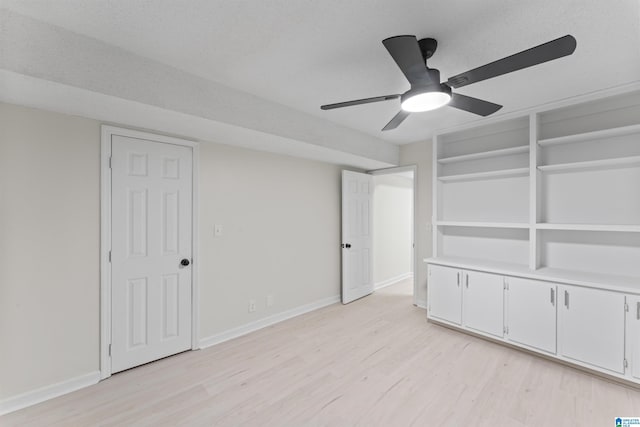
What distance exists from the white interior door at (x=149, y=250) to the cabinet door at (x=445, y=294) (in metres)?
2.81

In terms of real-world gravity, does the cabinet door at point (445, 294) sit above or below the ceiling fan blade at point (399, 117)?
below

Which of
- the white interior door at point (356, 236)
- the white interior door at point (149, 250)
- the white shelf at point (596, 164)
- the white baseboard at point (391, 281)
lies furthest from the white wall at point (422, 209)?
the white interior door at point (149, 250)

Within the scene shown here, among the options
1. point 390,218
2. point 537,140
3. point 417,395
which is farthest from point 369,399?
point 390,218

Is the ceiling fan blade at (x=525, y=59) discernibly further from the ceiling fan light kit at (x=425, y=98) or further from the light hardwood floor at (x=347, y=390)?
the light hardwood floor at (x=347, y=390)

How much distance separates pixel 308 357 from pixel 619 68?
350cm

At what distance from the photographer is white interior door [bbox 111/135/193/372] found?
7.98 ft

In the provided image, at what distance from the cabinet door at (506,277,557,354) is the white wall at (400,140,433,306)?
4.12 feet

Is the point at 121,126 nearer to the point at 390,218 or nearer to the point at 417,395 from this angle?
the point at 417,395

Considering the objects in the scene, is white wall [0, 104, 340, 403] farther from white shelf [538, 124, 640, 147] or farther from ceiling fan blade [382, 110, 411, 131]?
white shelf [538, 124, 640, 147]

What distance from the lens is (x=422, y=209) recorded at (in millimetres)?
4070

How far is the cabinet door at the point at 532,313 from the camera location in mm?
2600

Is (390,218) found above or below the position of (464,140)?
below

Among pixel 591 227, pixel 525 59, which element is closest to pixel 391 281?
pixel 591 227

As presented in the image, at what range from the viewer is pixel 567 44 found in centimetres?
128
